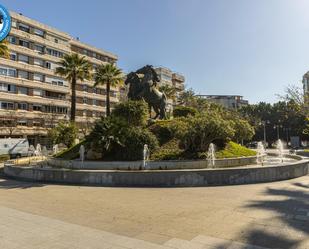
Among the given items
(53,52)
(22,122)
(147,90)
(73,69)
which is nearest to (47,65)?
(53,52)

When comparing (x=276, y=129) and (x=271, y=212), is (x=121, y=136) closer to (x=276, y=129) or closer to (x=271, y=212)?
(x=271, y=212)

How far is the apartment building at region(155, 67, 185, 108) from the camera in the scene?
84.3 meters

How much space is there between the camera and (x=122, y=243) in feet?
19.7

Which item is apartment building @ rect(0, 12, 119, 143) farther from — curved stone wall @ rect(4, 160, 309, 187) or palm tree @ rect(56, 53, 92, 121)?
curved stone wall @ rect(4, 160, 309, 187)

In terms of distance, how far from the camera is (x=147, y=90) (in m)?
22.5

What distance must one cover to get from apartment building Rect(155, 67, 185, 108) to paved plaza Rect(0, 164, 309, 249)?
7140 cm

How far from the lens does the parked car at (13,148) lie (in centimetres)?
3569

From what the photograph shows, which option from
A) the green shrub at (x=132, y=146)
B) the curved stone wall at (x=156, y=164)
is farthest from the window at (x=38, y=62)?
the curved stone wall at (x=156, y=164)

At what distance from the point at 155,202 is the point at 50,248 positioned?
15.6ft

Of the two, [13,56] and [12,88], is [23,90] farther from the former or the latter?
[13,56]

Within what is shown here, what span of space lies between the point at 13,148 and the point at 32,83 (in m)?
16.8

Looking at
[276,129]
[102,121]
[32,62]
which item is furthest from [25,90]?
[276,129]

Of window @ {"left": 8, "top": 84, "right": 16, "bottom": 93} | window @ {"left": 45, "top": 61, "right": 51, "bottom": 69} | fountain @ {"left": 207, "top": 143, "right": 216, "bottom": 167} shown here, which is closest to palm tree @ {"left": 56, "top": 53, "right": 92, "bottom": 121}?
window @ {"left": 8, "top": 84, "right": 16, "bottom": 93}

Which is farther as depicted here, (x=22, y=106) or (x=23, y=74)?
(x=23, y=74)
